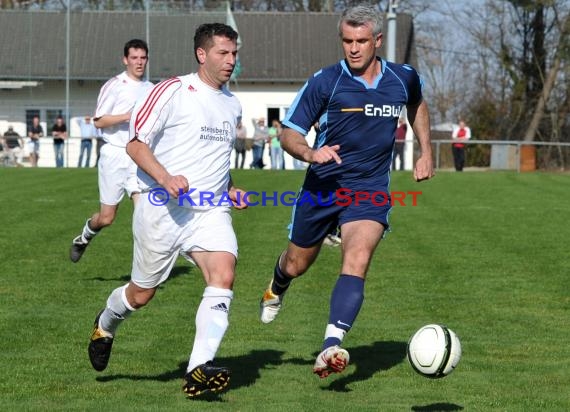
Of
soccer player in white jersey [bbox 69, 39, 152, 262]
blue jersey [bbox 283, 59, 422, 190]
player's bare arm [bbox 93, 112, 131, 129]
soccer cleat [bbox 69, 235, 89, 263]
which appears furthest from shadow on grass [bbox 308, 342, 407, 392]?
soccer cleat [bbox 69, 235, 89, 263]

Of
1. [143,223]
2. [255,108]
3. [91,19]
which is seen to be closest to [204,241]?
[143,223]

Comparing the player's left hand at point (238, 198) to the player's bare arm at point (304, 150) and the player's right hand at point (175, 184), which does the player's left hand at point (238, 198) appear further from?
the player's right hand at point (175, 184)

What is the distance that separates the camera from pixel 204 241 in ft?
20.5

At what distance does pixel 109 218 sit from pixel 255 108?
1570 inches

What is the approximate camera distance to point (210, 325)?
19.9ft

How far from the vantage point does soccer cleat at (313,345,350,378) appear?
593 centimetres

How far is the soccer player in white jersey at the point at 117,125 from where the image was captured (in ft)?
34.0

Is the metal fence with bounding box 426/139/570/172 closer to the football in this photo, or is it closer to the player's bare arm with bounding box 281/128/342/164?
the player's bare arm with bounding box 281/128/342/164

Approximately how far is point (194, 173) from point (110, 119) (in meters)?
4.15

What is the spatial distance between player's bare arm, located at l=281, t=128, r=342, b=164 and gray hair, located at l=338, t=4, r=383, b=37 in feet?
2.27

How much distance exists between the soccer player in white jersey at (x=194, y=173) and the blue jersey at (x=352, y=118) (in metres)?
0.58

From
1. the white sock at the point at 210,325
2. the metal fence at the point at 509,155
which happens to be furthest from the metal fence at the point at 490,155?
the white sock at the point at 210,325

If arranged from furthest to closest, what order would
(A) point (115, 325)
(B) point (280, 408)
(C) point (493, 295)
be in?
(C) point (493, 295) < (A) point (115, 325) < (B) point (280, 408)

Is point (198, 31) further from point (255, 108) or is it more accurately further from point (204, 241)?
point (255, 108)
